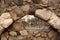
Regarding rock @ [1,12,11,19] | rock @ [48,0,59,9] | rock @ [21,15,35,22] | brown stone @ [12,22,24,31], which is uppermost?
rock @ [48,0,59,9]

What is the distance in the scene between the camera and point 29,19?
3.61m

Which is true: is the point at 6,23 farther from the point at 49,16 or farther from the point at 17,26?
the point at 49,16

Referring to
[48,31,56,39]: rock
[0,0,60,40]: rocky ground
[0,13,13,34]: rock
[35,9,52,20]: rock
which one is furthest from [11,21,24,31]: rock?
[48,31,56,39]: rock

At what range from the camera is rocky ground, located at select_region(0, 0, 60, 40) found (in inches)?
140

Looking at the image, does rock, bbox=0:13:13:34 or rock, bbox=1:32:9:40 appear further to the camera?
rock, bbox=1:32:9:40

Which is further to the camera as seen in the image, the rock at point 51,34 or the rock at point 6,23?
the rock at point 51,34

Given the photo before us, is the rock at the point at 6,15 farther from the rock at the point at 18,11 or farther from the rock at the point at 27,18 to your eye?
the rock at the point at 27,18

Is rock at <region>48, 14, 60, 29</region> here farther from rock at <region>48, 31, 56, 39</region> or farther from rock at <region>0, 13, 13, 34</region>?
rock at <region>0, 13, 13, 34</region>

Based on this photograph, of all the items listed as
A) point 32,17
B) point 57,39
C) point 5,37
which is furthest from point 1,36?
point 57,39

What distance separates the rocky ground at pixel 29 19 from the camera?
3564 millimetres

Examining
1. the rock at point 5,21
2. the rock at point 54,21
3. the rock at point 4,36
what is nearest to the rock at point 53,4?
the rock at point 54,21

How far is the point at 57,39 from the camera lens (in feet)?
12.0

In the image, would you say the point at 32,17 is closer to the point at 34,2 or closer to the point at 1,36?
the point at 34,2

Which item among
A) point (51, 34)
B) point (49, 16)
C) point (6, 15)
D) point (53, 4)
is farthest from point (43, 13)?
point (6, 15)
